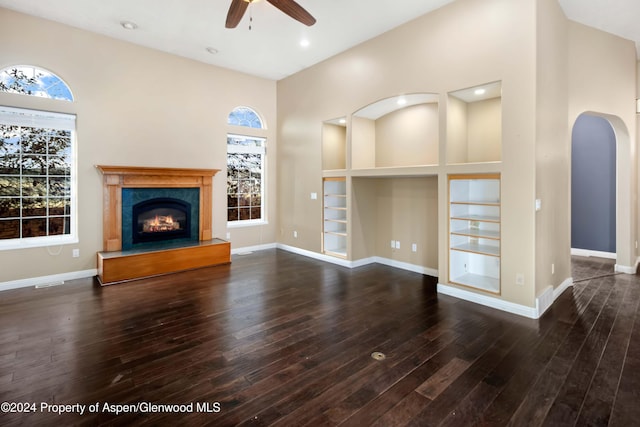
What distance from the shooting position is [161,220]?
5.62m

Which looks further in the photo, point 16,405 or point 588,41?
point 588,41

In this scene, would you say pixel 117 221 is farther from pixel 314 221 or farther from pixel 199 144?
pixel 314 221

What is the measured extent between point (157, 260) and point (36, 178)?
2.03m

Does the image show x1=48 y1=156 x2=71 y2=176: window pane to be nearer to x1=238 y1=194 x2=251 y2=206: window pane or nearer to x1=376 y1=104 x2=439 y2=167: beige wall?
x1=238 y1=194 x2=251 y2=206: window pane

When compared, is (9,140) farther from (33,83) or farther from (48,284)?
(48,284)

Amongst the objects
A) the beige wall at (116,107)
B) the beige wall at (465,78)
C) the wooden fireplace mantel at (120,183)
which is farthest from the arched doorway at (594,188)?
the wooden fireplace mantel at (120,183)

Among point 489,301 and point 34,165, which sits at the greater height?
point 34,165

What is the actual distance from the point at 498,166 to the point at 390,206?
2.20m

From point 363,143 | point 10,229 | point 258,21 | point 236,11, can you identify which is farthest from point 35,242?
point 363,143

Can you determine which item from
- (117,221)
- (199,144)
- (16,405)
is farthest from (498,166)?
(117,221)

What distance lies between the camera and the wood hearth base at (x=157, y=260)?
463 cm

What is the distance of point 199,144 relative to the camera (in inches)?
239

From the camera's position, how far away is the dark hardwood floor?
6.57ft

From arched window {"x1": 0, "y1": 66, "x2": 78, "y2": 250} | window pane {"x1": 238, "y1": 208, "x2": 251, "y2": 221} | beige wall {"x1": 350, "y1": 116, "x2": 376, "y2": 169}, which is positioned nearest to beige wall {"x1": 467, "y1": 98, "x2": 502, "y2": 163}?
beige wall {"x1": 350, "y1": 116, "x2": 376, "y2": 169}
